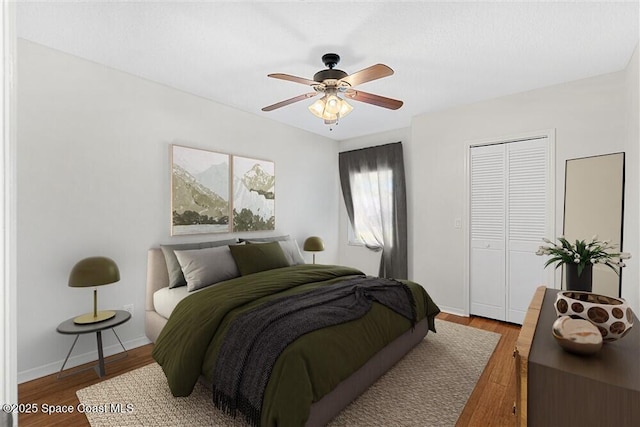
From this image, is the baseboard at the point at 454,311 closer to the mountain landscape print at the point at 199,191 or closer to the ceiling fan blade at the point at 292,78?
the mountain landscape print at the point at 199,191

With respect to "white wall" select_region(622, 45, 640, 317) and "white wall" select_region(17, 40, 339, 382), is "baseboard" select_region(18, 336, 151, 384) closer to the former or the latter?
"white wall" select_region(17, 40, 339, 382)

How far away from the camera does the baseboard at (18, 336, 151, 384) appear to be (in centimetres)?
231

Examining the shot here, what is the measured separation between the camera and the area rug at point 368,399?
1860mm

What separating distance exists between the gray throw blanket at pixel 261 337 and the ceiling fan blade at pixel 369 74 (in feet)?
5.28

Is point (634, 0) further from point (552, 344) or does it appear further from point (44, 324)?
point (44, 324)

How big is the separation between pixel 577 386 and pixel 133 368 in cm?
292

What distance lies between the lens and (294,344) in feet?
5.52

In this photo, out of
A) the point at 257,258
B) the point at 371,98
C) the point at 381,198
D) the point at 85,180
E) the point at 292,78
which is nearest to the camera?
the point at 292,78

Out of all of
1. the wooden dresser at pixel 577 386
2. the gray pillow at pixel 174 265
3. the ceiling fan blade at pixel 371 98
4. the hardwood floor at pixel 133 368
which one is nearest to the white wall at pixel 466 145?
the hardwood floor at pixel 133 368

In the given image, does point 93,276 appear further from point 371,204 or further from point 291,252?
point 371,204

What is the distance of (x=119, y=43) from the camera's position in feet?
7.68

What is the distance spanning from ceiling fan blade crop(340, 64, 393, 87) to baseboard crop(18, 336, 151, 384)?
303 cm

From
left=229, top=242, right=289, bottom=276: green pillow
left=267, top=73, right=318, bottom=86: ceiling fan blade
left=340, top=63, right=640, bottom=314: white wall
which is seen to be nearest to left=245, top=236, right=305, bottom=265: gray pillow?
left=229, top=242, right=289, bottom=276: green pillow

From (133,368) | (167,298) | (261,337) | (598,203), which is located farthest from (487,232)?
(133,368)
